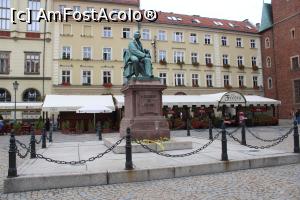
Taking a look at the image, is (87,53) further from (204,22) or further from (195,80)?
(204,22)

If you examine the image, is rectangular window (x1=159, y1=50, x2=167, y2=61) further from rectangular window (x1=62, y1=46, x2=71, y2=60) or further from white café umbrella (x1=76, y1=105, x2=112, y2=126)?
white café umbrella (x1=76, y1=105, x2=112, y2=126)

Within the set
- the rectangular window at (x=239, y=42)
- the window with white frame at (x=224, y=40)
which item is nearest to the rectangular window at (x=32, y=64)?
the window with white frame at (x=224, y=40)

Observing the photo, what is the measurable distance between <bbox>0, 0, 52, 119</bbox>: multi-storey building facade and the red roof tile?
1473 cm

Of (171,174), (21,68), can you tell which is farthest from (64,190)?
(21,68)

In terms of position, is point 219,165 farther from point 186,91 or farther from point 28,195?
point 186,91

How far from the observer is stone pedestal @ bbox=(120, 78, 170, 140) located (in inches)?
428

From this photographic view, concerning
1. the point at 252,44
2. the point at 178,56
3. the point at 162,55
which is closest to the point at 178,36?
the point at 178,56

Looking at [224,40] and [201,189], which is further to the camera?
[224,40]

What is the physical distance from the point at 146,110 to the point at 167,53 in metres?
29.7

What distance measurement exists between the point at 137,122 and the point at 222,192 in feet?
17.4

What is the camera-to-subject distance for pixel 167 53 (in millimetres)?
39969

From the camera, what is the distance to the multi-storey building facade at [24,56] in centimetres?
3409

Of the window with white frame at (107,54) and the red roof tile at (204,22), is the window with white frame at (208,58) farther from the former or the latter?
the window with white frame at (107,54)

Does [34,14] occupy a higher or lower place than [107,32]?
higher
